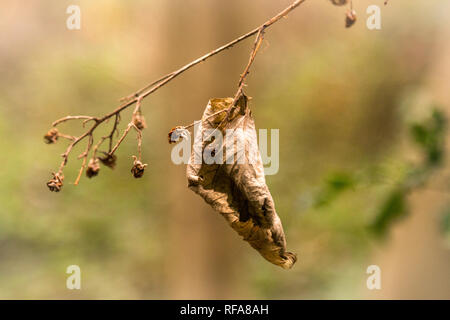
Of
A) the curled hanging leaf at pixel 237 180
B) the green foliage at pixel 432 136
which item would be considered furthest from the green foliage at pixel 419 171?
the curled hanging leaf at pixel 237 180

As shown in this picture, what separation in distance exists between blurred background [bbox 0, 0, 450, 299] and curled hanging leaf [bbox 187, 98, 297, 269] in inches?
60.4

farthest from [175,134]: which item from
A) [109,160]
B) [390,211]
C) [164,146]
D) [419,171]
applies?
[164,146]

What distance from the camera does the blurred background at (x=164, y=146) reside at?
88.4 inches

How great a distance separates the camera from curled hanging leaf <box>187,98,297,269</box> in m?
0.53

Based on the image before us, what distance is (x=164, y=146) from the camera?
222cm

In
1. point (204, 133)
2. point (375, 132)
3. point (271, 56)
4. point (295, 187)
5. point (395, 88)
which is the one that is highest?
point (271, 56)

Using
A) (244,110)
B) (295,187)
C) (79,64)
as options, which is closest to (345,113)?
(295,187)

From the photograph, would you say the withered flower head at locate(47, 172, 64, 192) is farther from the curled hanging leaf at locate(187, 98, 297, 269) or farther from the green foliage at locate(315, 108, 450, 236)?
the green foliage at locate(315, 108, 450, 236)

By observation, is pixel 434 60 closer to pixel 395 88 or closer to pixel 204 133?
pixel 395 88

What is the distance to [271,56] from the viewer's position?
2451mm

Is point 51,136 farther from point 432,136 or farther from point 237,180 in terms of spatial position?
point 432,136

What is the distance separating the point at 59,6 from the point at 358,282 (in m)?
2.16
